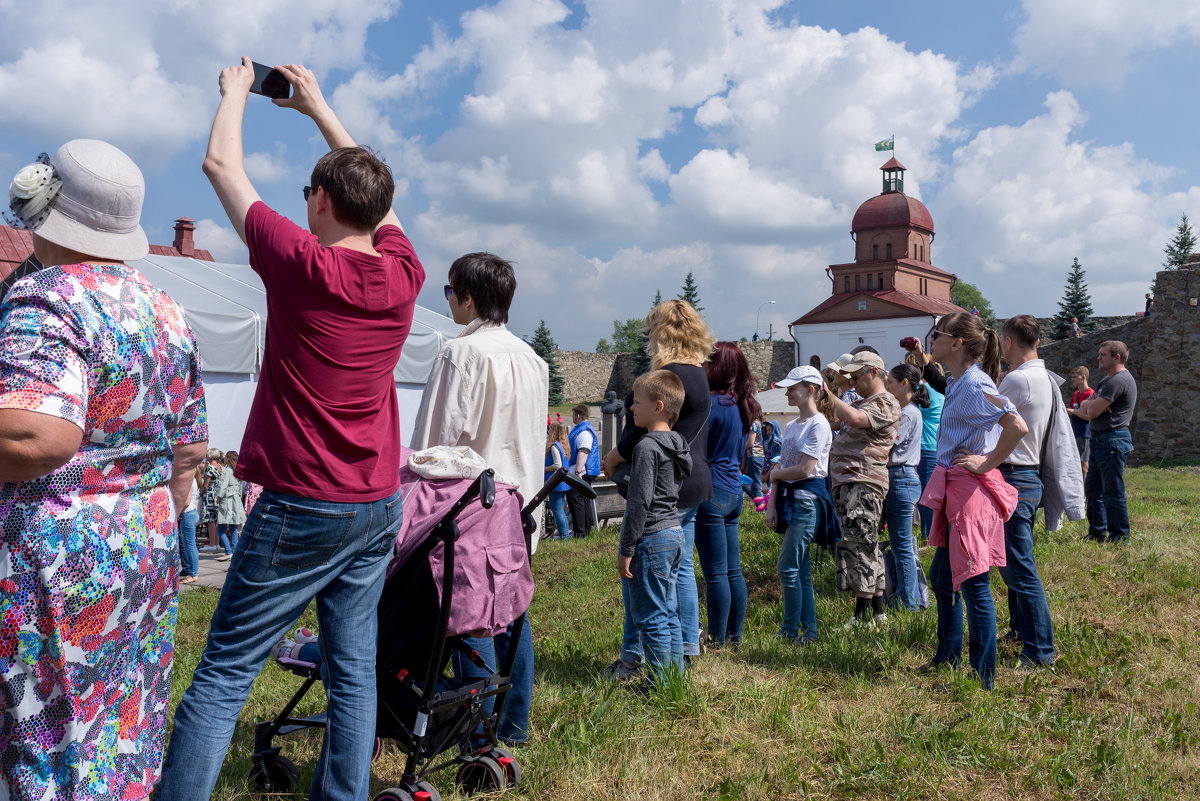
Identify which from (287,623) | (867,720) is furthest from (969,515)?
(287,623)

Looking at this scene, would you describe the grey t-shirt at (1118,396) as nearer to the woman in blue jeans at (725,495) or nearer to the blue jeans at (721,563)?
the woman in blue jeans at (725,495)

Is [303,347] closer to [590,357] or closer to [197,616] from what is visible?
[197,616]

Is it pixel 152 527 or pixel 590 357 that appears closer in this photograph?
pixel 152 527

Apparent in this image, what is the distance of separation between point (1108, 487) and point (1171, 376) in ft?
50.0

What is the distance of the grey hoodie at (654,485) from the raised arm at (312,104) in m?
1.76

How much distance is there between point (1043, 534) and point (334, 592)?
291 inches

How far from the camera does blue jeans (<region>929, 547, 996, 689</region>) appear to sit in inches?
159

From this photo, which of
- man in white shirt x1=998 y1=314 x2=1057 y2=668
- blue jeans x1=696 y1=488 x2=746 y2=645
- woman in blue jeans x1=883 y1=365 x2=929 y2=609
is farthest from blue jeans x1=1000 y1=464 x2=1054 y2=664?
blue jeans x1=696 y1=488 x2=746 y2=645

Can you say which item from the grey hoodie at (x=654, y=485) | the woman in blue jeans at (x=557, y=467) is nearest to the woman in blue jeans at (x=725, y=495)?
the grey hoodie at (x=654, y=485)

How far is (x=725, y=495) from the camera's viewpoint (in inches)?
186

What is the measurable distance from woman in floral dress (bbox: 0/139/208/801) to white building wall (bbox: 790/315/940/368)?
192ft

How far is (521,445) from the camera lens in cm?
326

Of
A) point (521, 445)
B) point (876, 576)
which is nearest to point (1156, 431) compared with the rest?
point (876, 576)

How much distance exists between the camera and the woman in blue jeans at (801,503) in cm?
512
